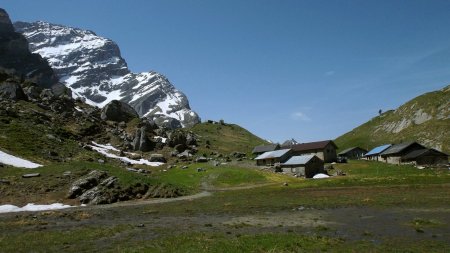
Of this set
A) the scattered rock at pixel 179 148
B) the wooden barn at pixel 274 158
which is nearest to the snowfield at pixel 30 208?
the wooden barn at pixel 274 158

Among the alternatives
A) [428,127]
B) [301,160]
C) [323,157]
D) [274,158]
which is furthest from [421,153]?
[428,127]

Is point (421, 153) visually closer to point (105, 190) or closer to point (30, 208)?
point (105, 190)

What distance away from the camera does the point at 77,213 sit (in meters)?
50.7

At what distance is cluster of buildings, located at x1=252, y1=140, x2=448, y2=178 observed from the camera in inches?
4363

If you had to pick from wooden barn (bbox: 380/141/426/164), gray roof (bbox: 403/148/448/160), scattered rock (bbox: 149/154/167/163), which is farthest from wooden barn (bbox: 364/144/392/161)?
scattered rock (bbox: 149/154/167/163)

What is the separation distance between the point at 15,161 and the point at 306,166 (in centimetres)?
7426

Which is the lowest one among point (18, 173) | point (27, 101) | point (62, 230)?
point (62, 230)

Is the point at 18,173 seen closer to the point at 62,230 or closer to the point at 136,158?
the point at 62,230

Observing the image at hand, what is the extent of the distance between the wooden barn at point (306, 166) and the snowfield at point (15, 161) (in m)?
69.2

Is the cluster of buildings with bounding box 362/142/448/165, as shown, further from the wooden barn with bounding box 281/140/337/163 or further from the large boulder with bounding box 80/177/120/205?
the large boulder with bounding box 80/177/120/205

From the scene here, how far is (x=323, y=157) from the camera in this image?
139125mm

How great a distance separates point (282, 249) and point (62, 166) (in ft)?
A: 203

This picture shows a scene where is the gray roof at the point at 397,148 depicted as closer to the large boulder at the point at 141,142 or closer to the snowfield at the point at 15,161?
the large boulder at the point at 141,142

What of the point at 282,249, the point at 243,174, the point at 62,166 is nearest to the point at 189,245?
the point at 282,249
